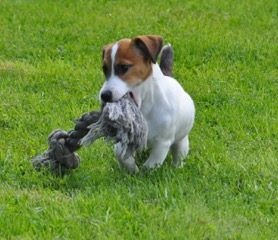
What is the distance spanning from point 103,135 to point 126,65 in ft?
1.68

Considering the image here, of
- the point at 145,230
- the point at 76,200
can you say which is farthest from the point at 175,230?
the point at 76,200

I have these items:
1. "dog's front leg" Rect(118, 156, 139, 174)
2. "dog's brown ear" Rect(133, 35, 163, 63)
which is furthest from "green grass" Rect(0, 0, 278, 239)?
"dog's brown ear" Rect(133, 35, 163, 63)

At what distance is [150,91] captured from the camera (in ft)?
19.9

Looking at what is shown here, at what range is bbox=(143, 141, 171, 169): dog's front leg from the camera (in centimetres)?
611

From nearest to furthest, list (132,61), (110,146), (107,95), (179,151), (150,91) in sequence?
(107,95) < (132,61) < (150,91) < (179,151) < (110,146)

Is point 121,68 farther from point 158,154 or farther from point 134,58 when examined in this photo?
point 158,154

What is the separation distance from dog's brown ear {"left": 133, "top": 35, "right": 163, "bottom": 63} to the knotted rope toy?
32 cm

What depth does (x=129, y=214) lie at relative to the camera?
534cm

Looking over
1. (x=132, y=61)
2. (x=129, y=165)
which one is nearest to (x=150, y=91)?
(x=132, y=61)

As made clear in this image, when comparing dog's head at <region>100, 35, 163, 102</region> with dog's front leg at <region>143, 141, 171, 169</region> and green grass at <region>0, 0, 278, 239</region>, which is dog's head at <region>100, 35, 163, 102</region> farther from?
green grass at <region>0, 0, 278, 239</region>

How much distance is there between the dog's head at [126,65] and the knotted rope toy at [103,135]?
0.08 m

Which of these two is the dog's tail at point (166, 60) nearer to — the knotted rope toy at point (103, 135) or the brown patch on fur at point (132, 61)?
the brown patch on fur at point (132, 61)

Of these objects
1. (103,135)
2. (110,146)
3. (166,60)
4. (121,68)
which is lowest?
(110,146)

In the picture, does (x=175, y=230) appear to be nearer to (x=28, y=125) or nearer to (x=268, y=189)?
(x=268, y=189)
